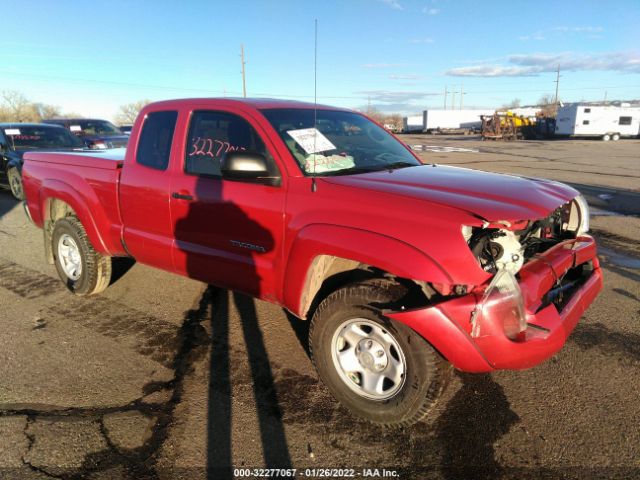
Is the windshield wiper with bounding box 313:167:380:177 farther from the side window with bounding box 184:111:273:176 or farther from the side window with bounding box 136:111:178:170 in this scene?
the side window with bounding box 136:111:178:170

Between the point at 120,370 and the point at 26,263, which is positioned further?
the point at 26,263

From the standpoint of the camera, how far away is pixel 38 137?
10.3m

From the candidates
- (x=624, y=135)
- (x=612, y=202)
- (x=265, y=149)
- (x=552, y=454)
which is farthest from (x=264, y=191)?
(x=624, y=135)

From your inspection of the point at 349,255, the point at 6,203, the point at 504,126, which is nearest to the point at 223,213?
the point at 349,255

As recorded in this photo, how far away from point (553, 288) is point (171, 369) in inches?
108

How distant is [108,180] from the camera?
163 inches

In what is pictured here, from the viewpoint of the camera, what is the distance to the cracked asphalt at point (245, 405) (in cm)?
243

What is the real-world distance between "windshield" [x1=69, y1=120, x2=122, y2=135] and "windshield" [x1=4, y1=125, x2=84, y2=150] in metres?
→ 3.64

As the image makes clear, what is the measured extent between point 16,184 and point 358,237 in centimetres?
1015

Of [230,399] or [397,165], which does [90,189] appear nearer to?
[230,399]

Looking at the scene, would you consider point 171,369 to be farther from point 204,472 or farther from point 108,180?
point 108,180

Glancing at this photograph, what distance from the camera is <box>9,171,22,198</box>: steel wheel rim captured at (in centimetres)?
976

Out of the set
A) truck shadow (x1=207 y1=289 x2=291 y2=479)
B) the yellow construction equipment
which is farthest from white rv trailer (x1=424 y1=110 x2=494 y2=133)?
truck shadow (x1=207 y1=289 x2=291 y2=479)

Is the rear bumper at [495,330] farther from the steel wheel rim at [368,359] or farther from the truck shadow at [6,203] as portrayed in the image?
the truck shadow at [6,203]
